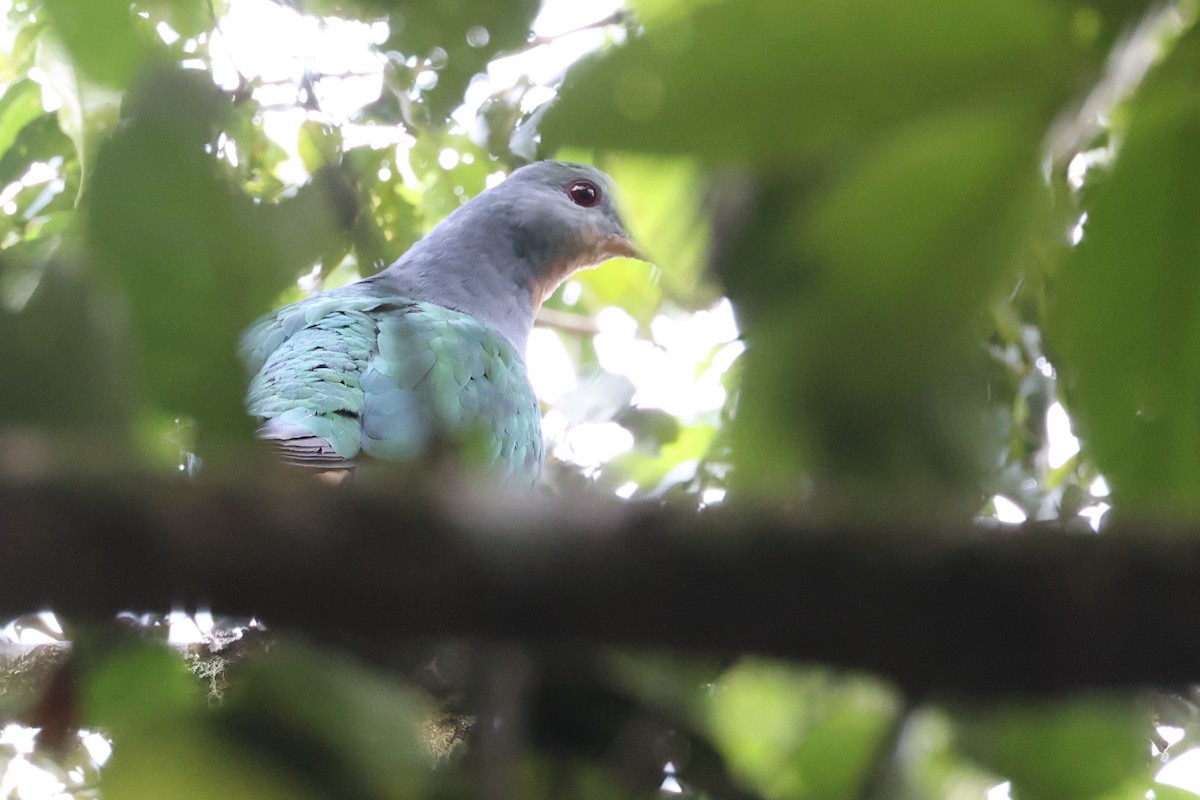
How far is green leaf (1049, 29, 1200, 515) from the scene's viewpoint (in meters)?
0.34

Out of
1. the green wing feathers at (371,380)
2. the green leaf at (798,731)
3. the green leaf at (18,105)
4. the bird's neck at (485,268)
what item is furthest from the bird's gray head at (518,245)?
the green leaf at (798,731)

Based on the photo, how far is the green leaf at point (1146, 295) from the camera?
0.34m

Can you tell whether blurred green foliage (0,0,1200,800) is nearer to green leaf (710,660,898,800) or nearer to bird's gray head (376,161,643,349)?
green leaf (710,660,898,800)

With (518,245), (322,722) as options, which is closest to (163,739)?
(322,722)

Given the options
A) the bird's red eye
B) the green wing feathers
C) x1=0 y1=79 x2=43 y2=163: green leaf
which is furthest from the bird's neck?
x1=0 y1=79 x2=43 y2=163: green leaf

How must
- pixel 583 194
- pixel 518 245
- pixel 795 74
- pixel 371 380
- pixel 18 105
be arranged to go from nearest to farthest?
1. pixel 795 74
2. pixel 18 105
3. pixel 371 380
4. pixel 518 245
5. pixel 583 194

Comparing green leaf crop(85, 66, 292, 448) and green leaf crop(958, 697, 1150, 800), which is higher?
green leaf crop(85, 66, 292, 448)

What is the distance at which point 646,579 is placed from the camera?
1.05ft

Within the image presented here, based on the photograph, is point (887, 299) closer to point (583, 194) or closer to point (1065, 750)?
point (1065, 750)

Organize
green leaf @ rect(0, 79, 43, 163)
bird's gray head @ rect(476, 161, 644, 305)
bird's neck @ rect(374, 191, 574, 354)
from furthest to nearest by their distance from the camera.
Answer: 1. bird's gray head @ rect(476, 161, 644, 305)
2. bird's neck @ rect(374, 191, 574, 354)
3. green leaf @ rect(0, 79, 43, 163)

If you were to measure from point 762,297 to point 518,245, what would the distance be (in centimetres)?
290

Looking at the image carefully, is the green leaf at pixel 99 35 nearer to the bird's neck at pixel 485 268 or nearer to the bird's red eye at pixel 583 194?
the bird's neck at pixel 485 268

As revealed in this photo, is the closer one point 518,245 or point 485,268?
point 485,268

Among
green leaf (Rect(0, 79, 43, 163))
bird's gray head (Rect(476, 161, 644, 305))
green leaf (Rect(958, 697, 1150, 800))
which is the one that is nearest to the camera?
green leaf (Rect(958, 697, 1150, 800))
